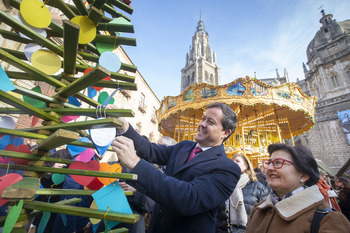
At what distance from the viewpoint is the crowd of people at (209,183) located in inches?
34.9

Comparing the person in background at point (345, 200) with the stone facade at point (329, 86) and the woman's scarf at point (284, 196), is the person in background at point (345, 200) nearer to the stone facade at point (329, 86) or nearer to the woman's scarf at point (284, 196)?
the woman's scarf at point (284, 196)

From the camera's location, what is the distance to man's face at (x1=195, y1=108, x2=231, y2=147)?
4.77ft

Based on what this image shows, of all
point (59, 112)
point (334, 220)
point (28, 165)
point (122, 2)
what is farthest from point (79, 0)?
point (334, 220)

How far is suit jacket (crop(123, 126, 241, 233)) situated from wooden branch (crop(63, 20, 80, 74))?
59 centimetres

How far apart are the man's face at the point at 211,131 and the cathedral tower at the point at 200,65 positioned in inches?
1421

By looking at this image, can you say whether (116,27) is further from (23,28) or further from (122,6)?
(23,28)

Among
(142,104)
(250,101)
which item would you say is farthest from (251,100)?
(142,104)

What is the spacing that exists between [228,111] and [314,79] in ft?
116

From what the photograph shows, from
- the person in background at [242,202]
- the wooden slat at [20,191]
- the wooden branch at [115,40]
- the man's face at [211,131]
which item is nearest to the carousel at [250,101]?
the person in background at [242,202]

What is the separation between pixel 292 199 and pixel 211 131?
3.07ft

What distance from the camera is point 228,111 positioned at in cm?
158

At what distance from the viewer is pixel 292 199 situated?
145 cm

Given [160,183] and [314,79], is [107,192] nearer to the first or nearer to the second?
[160,183]

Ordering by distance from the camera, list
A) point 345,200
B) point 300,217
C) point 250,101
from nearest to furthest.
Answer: point 300,217 < point 345,200 < point 250,101
